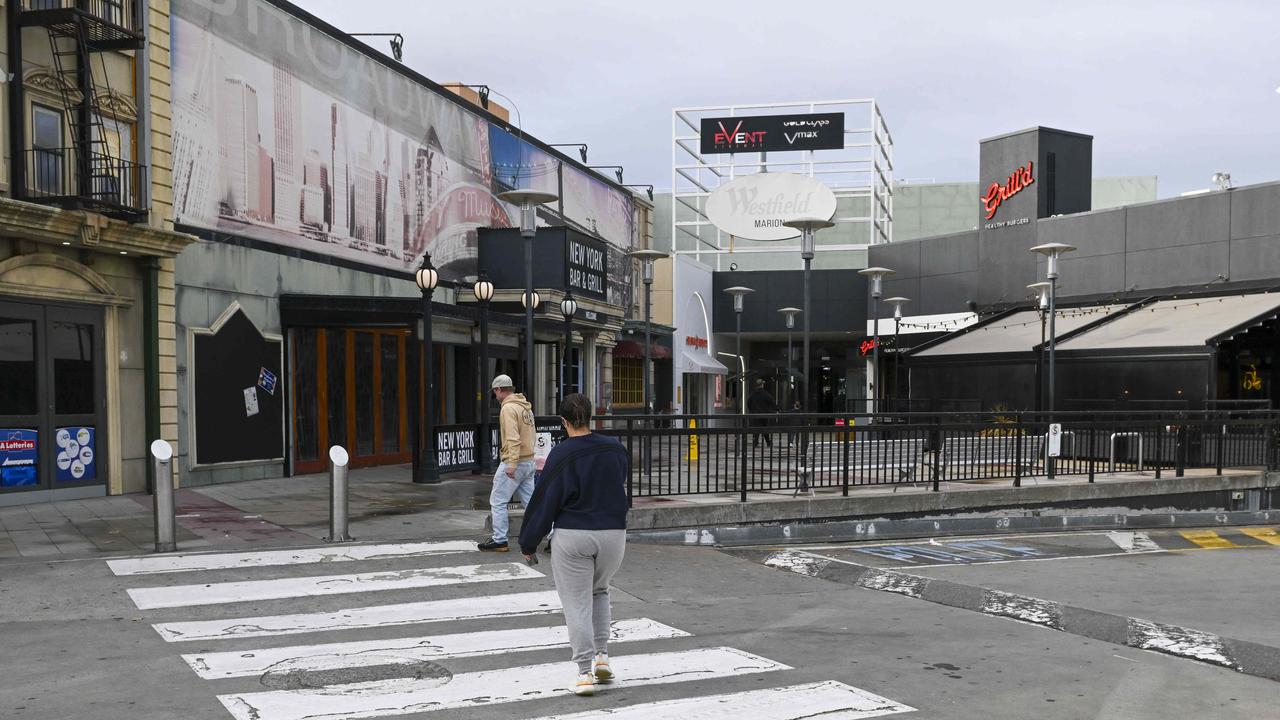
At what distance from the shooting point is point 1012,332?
1256 inches

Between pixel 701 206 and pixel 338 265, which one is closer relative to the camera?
pixel 338 265

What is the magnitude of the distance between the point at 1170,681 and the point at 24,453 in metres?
13.7

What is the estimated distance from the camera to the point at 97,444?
50.3 feet

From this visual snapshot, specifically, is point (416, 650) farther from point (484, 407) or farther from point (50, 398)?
point (484, 407)

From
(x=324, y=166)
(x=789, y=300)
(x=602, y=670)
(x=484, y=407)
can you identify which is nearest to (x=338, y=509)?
(x=602, y=670)

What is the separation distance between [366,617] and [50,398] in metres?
8.65

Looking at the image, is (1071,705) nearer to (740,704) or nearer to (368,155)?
(740,704)

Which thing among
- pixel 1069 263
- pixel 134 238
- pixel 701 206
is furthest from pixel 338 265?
pixel 701 206

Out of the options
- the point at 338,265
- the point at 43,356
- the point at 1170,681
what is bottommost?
the point at 1170,681

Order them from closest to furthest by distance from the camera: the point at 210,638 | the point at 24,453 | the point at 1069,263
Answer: the point at 210,638
the point at 24,453
the point at 1069,263

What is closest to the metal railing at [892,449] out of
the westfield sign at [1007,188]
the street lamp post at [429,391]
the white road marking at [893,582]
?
the street lamp post at [429,391]

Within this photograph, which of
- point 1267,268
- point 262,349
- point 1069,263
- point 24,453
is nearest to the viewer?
point 24,453

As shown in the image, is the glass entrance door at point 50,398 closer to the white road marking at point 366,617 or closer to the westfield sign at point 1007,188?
the white road marking at point 366,617

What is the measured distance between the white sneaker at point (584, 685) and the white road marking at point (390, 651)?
48.0 inches
